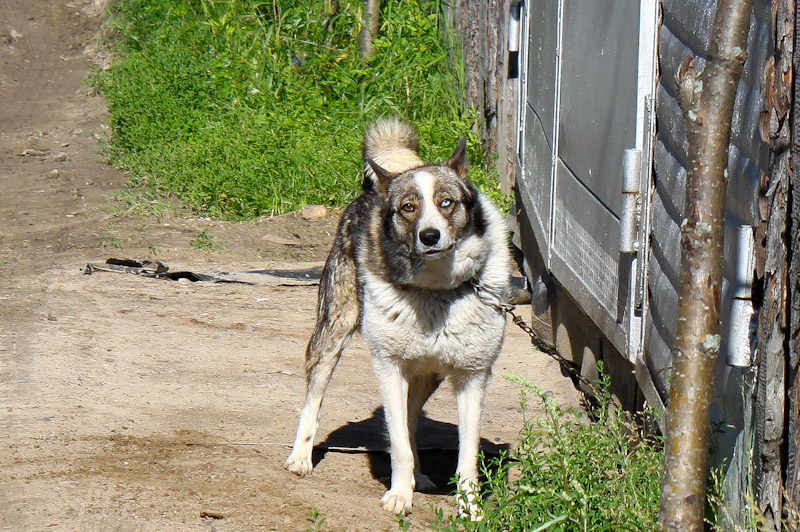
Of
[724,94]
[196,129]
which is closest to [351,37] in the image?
[196,129]

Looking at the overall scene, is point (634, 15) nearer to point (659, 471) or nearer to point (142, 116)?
point (659, 471)

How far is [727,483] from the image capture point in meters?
2.77

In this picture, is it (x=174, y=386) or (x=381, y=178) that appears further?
(x=174, y=386)

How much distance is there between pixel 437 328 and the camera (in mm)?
3801

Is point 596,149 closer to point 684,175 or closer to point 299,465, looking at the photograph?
point 684,175

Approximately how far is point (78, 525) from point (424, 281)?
1568 millimetres

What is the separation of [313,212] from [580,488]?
247 inches

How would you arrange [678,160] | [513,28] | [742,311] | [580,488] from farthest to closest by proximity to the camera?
[513,28], [678,160], [580,488], [742,311]

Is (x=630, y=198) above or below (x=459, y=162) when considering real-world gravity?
below

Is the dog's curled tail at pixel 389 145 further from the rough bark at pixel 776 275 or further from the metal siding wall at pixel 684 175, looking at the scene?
the rough bark at pixel 776 275

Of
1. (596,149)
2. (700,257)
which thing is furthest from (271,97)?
(700,257)

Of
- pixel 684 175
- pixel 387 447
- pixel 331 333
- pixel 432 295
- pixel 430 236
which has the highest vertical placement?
pixel 684 175

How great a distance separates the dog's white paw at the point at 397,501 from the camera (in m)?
3.75

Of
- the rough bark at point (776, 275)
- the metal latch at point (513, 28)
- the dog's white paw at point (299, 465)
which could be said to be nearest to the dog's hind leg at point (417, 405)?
the dog's white paw at point (299, 465)
